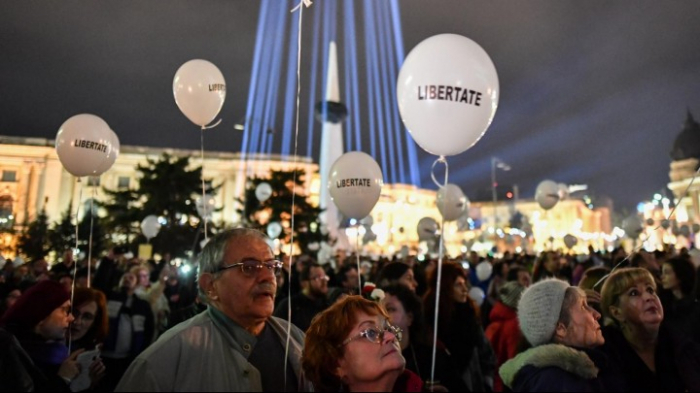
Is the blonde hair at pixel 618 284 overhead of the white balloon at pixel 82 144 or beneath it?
beneath

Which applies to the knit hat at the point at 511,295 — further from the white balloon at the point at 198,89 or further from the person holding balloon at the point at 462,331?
the white balloon at the point at 198,89

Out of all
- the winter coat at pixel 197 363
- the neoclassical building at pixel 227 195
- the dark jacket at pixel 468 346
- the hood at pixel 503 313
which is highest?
the neoclassical building at pixel 227 195

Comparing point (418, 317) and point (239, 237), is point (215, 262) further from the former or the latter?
point (418, 317)

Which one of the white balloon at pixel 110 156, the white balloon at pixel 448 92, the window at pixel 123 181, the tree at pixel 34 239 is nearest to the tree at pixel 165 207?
the tree at pixel 34 239

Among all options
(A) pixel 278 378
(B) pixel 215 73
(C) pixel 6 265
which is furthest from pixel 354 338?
(C) pixel 6 265

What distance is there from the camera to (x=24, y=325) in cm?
298

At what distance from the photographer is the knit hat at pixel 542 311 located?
8.25 feet

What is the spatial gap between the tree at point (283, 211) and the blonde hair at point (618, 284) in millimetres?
29826

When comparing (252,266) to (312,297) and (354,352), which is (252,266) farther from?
(312,297)

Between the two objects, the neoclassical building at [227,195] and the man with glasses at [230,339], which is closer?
the man with glasses at [230,339]

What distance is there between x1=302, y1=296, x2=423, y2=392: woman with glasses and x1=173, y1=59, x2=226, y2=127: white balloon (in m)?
4.13

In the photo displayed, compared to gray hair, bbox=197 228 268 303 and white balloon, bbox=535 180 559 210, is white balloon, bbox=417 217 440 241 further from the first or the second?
gray hair, bbox=197 228 268 303

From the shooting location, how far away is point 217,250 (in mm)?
2307

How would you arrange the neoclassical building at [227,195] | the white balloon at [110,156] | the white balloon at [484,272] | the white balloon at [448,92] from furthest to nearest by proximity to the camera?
the neoclassical building at [227,195], the white balloon at [484,272], the white balloon at [110,156], the white balloon at [448,92]
